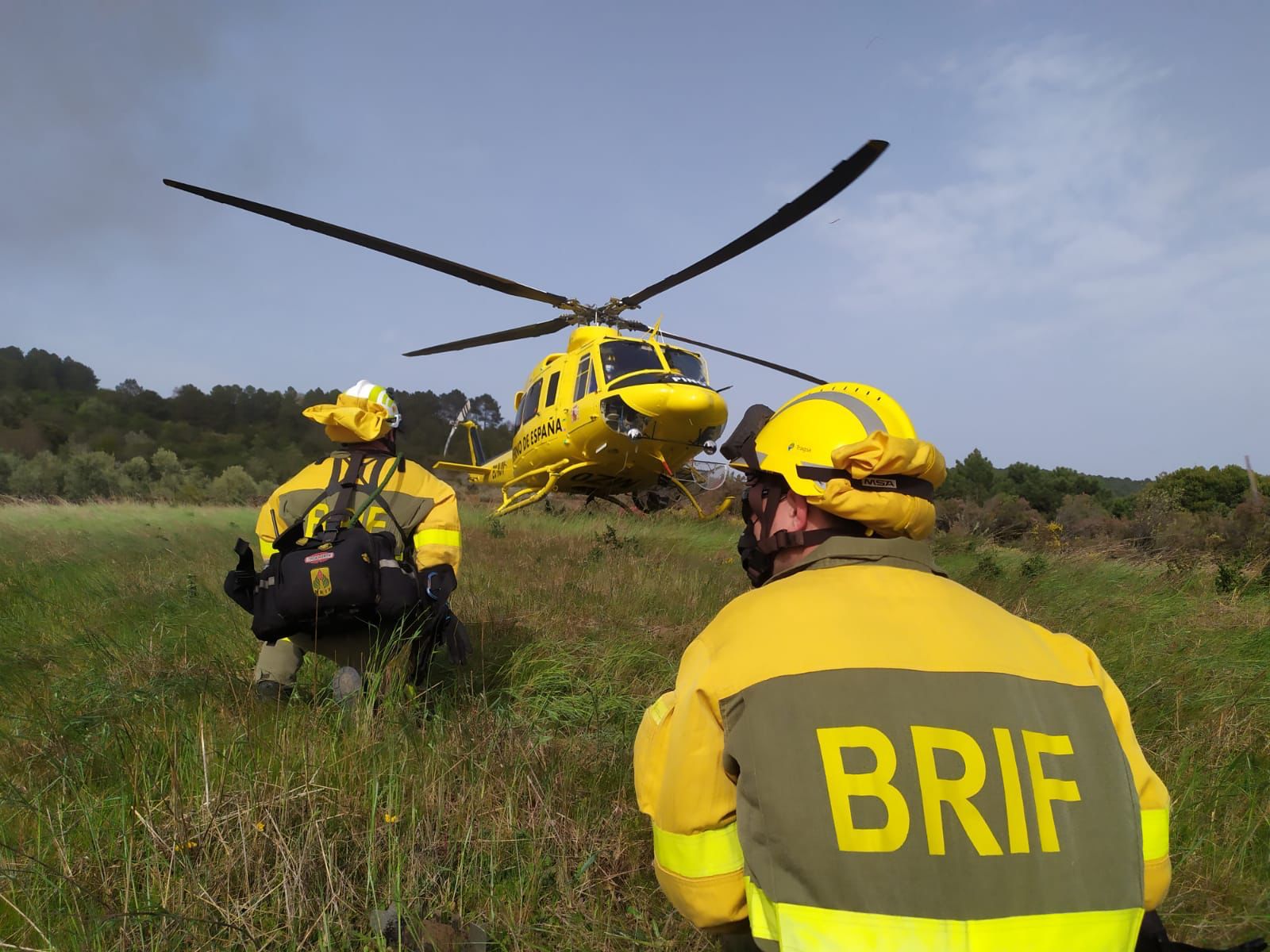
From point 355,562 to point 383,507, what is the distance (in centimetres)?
41

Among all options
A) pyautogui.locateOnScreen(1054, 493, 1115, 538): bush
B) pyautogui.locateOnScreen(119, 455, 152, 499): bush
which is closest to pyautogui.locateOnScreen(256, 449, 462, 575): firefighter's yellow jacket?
pyautogui.locateOnScreen(1054, 493, 1115, 538): bush

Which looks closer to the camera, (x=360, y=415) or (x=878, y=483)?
(x=878, y=483)

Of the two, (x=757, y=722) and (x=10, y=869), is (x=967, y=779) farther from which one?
(x=10, y=869)

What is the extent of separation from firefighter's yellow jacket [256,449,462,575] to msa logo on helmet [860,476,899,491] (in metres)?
2.06

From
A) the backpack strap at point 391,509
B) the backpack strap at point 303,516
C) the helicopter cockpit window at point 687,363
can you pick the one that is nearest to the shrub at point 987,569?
the helicopter cockpit window at point 687,363

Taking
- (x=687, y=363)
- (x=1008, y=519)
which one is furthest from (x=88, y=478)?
(x=1008, y=519)

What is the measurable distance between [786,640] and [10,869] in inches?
80.8

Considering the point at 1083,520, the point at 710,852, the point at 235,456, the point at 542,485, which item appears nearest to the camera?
the point at 710,852

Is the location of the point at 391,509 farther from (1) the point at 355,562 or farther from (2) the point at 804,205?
(2) the point at 804,205

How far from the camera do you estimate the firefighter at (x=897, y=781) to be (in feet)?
3.49

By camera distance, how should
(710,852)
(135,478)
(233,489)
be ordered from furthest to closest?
(135,478) < (233,489) < (710,852)

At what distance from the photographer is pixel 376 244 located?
22.4 ft

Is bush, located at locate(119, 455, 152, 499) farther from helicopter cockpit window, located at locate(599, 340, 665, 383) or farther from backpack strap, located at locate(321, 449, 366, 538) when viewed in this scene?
backpack strap, located at locate(321, 449, 366, 538)

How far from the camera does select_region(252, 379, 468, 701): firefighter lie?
10.1 ft
